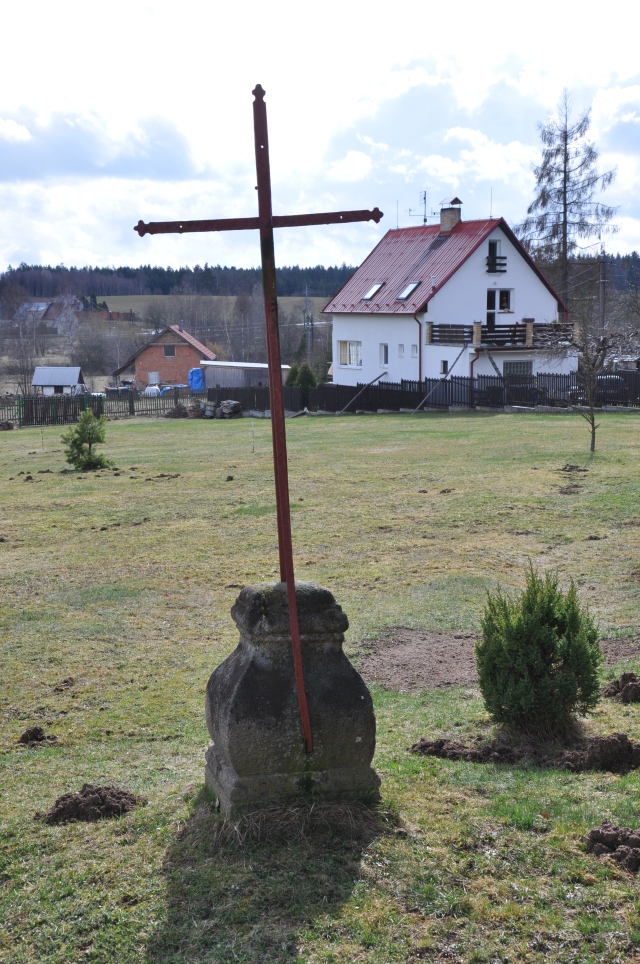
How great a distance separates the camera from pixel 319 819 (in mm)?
4066

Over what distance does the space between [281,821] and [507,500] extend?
40.3 ft

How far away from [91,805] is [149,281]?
502ft

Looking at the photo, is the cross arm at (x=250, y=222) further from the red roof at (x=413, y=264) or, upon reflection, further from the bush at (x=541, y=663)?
the red roof at (x=413, y=264)

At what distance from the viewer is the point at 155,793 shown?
16.2ft

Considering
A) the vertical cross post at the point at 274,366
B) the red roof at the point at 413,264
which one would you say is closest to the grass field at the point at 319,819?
the vertical cross post at the point at 274,366

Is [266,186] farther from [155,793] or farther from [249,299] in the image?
[249,299]

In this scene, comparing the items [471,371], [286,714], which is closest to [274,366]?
[286,714]

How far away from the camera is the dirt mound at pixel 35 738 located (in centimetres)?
632

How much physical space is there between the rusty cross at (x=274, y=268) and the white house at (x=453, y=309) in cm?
3500

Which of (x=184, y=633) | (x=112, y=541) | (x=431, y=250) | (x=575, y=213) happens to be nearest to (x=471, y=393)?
(x=431, y=250)

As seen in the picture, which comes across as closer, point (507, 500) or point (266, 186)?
point (266, 186)

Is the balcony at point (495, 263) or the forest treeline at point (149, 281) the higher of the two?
the forest treeline at point (149, 281)

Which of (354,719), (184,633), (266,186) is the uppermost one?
(266,186)

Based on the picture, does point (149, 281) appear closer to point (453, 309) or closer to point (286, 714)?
point (453, 309)
